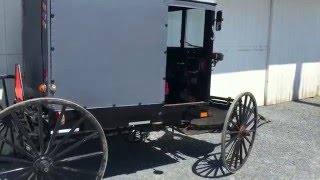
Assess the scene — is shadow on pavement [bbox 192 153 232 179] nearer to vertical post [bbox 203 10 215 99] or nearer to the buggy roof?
vertical post [bbox 203 10 215 99]

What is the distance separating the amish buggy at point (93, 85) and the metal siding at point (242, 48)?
337 centimetres

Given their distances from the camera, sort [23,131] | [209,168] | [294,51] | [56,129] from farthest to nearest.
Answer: [294,51] → [209,168] → [56,129] → [23,131]

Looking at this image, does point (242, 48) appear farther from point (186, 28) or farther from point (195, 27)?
point (195, 27)

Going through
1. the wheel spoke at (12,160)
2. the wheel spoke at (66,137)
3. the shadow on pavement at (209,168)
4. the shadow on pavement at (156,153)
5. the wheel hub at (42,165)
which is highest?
the wheel spoke at (66,137)

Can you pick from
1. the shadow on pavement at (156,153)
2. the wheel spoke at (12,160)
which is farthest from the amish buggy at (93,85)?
the shadow on pavement at (156,153)

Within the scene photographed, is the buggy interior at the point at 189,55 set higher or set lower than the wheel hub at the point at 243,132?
higher

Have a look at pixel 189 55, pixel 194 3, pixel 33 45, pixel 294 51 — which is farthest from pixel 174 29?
pixel 294 51

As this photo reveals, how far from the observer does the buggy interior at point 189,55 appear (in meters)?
5.32

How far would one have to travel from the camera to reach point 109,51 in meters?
4.23

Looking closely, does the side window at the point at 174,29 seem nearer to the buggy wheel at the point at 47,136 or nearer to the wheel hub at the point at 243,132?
the wheel hub at the point at 243,132

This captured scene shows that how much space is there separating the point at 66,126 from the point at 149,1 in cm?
155

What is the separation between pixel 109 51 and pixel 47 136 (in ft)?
3.40

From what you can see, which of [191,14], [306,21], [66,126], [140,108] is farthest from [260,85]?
[66,126]

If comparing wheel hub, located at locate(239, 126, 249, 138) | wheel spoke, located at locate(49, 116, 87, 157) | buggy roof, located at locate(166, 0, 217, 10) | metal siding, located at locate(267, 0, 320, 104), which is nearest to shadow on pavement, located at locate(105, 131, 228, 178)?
wheel hub, located at locate(239, 126, 249, 138)
